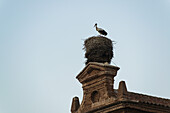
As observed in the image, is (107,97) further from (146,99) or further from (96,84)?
(146,99)

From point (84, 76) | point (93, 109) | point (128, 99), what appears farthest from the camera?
point (84, 76)

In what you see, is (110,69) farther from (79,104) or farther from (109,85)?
(79,104)

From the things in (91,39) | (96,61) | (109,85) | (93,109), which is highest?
(91,39)

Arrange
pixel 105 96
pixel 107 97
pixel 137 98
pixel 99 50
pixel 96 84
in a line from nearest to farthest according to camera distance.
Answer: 1. pixel 137 98
2. pixel 107 97
3. pixel 105 96
4. pixel 96 84
5. pixel 99 50

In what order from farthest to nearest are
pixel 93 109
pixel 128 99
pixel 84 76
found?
pixel 84 76 < pixel 93 109 < pixel 128 99

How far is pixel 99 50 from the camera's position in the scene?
21.4m

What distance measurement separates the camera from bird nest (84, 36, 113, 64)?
2128cm

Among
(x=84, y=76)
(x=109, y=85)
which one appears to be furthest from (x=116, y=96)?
A: (x=84, y=76)

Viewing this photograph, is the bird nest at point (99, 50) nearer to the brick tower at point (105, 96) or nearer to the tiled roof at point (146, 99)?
the brick tower at point (105, 96)

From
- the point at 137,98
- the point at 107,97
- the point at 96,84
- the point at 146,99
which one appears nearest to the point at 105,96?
the point at 107,97

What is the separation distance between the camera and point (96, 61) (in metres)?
21.3

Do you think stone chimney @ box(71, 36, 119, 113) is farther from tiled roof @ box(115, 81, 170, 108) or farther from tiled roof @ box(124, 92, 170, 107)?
tiled roof @ box(124, 92, 170, 107)

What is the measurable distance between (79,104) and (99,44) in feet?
12.2

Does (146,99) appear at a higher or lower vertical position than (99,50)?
lower
